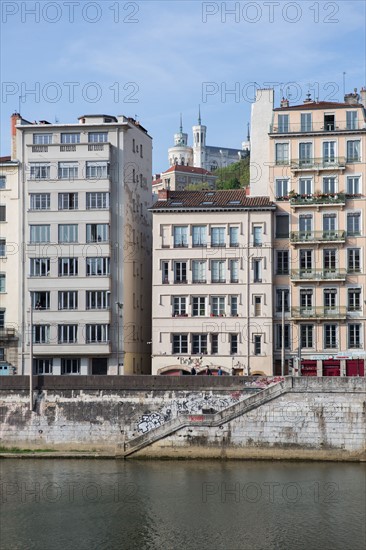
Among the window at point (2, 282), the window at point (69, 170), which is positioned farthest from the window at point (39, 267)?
the window at point (69, 170)

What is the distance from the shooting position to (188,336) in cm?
8538

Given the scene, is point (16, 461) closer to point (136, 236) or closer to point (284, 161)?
point (136, 236)

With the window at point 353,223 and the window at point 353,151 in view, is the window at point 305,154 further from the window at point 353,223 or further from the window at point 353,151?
the window at point 353,223

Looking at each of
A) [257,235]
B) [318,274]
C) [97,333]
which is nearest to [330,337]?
[318,274]

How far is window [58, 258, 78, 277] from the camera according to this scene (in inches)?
3376

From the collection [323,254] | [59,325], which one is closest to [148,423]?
[59,325]

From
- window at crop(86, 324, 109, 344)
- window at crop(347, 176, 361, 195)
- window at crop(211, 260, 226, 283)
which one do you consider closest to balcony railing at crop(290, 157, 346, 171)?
window at crop(347, 176, 361, 195)

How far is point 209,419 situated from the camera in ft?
237

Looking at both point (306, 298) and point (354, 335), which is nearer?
point (354, 335)

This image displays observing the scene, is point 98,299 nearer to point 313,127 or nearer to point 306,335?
point 306,335

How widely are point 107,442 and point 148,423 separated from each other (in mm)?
3152

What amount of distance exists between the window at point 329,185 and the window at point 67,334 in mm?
23270

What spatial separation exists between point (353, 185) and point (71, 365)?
27380 mm

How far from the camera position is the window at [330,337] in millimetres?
84062
